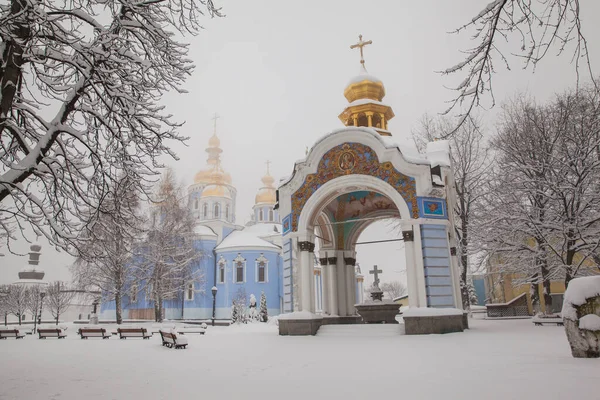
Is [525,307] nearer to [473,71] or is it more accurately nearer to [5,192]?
[473,71]

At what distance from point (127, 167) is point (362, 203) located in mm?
11913

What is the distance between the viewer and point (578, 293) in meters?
6.66

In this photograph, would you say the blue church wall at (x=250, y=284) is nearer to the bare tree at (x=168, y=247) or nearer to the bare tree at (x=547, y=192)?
the bare tree at (x=168, y=247)

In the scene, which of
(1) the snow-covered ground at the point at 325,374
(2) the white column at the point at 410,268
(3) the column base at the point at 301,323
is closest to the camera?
(1) the snow-covered ground at the point at 325,374

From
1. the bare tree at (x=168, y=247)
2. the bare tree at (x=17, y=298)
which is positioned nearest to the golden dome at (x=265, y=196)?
the bare tree at (x=168, y=247)

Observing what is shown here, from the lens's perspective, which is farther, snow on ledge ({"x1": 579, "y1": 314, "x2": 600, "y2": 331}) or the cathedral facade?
the cathedral facade

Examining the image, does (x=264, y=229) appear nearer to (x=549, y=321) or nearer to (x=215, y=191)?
(x=215, y=191)

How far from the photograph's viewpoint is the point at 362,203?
59.1 ft

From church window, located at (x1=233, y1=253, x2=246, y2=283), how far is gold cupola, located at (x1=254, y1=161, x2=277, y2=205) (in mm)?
10882

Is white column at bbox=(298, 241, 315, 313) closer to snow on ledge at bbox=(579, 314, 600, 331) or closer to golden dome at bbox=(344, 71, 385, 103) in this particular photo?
golden dome at bbox=(344, 71, 385, 103)

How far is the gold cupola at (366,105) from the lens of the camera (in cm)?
1896

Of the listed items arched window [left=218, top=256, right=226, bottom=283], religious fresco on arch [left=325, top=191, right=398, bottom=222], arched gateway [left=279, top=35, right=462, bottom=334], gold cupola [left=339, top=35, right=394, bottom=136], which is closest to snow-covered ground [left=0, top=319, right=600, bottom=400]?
arched gateway [left=279, top=35, right=462, bottom=334]

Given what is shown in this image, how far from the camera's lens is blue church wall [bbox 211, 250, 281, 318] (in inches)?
1559

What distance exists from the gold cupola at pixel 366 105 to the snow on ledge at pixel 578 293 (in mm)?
12416
